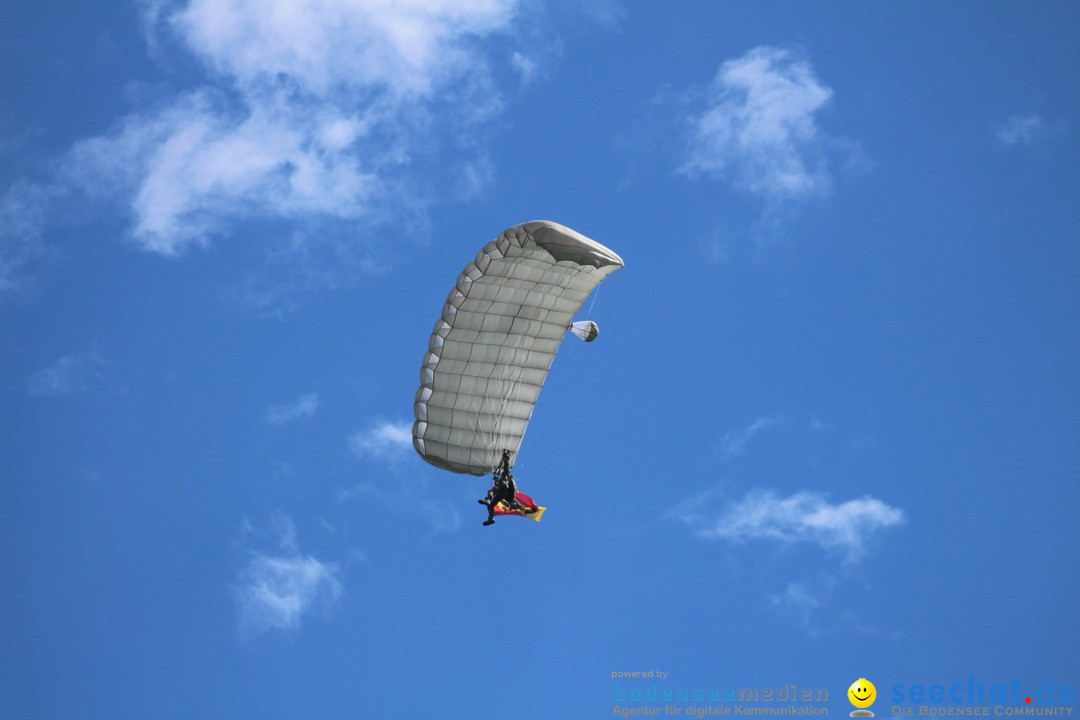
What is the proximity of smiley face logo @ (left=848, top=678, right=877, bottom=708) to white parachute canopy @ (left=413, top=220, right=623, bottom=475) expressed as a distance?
439 inches

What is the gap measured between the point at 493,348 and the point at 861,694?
13880 mm

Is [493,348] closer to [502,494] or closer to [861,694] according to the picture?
[502,494]

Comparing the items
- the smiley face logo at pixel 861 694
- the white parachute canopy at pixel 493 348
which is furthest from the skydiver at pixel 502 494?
the smiley face logo at pixel 861 694

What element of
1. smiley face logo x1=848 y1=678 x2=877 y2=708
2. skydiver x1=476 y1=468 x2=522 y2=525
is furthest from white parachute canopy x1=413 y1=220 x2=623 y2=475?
smiley face logo x1=848 y1=678 x2=877 y2=708

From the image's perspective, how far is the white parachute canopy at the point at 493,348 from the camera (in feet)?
106

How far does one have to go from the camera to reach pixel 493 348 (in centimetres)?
3406

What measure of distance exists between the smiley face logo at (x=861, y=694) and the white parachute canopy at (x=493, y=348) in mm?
11144

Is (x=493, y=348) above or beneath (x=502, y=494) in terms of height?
above

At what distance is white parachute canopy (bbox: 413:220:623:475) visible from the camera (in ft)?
106

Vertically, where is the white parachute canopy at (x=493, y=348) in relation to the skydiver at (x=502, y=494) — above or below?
above

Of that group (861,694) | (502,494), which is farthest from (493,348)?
(861,694)

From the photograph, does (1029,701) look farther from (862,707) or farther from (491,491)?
(491,491)

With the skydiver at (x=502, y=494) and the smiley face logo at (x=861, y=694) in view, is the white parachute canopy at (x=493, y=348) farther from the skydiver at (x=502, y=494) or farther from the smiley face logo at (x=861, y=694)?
the smiley face logo at (x=861, y=694)

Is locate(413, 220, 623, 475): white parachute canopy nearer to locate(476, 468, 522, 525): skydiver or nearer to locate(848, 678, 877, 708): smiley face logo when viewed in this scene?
locate(476, 468, 522, 525): skydiver
